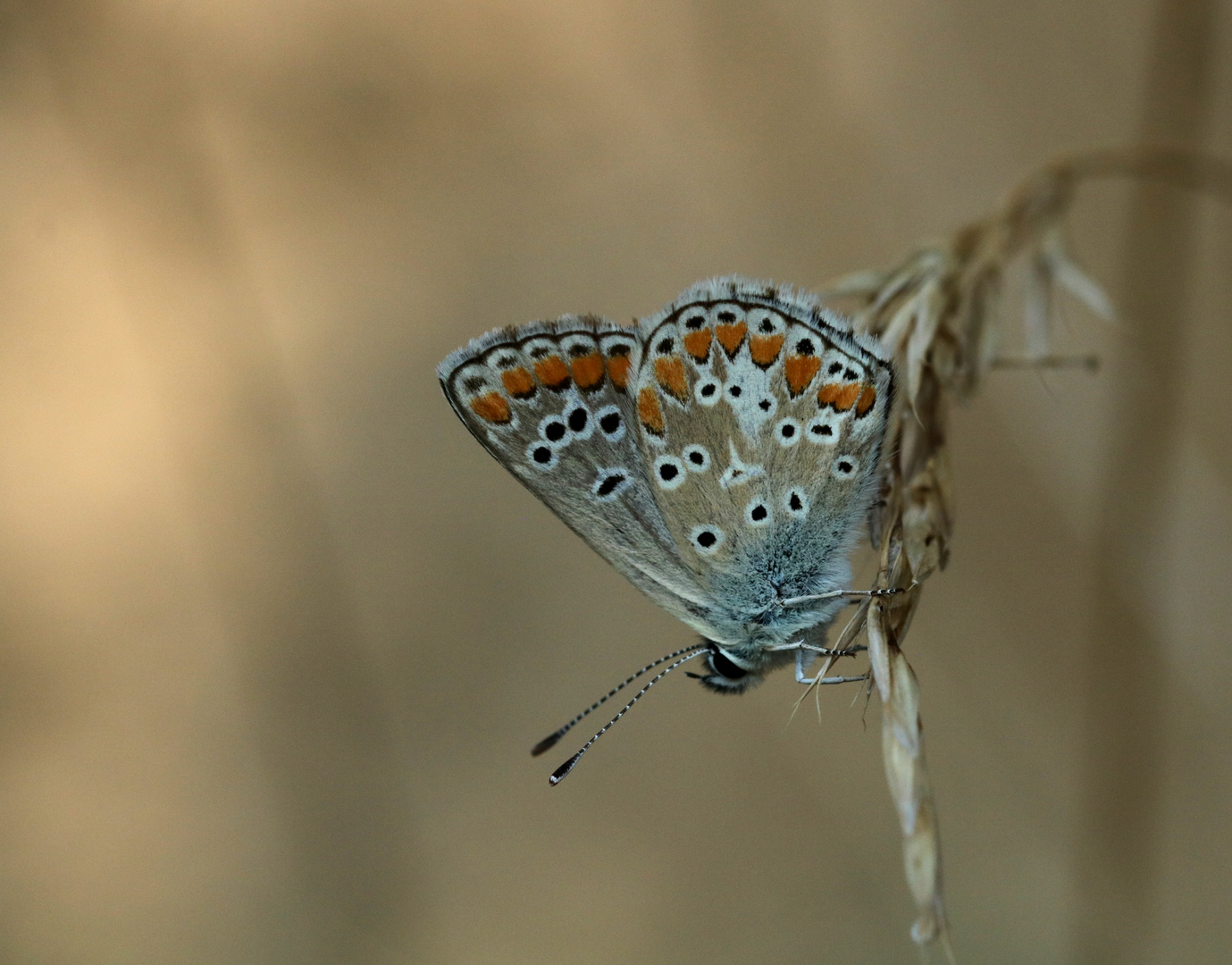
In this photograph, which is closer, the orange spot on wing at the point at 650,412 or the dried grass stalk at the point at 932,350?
the dried grass stalk at the point at 932,350

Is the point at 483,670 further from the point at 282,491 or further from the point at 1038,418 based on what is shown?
the point at 1038,418

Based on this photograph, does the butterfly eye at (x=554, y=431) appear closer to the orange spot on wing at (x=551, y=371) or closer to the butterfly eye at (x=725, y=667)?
the orange spot on wing at (x=551, y=371)

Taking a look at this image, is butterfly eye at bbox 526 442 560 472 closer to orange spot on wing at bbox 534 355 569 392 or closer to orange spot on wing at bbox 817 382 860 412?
orange spot on wing at bbox 534 355 569 392

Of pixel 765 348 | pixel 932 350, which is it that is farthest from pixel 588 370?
pixel 932 350

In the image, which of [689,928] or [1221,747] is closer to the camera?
[1221,747]

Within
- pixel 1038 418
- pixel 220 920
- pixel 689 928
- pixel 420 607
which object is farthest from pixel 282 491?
pixel 1038 418

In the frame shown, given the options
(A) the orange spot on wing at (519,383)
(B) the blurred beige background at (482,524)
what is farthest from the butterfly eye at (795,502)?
(B) the blurred beige background at (482,524)

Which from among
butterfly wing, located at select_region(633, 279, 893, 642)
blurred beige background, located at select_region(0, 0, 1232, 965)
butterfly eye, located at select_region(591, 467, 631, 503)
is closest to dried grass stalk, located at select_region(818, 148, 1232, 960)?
butterfly wing, located at select_region(633, 279, 893, 642)
